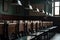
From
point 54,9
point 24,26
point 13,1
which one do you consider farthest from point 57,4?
point 13,1

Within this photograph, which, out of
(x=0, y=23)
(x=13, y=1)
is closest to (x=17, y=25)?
(x=13, y=1)

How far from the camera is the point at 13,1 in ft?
13.7

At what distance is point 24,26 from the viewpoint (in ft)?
18.7

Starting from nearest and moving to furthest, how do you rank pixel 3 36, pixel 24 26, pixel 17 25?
pixel 3 36 → pixel 17 25 → pixel 24 26

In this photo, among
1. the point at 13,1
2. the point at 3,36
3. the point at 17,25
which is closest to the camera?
the point at 3,36

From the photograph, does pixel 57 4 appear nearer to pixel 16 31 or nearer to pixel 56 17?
pixel 56 17

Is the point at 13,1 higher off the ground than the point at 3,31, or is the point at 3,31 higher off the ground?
the point at 13,1

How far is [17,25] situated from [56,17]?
16546 millimetres

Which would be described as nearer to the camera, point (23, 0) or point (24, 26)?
point (23, 0)

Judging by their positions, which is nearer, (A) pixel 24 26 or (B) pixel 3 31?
(B) pixel 3 31

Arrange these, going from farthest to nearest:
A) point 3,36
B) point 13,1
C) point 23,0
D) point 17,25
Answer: point 23,0 < point 17,25 < point 13,1 < point 3,36

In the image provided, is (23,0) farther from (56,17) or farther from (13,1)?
(56,17)

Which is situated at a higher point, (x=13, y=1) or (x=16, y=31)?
(x=13, y=1)

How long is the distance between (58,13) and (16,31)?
1698 centimetres
